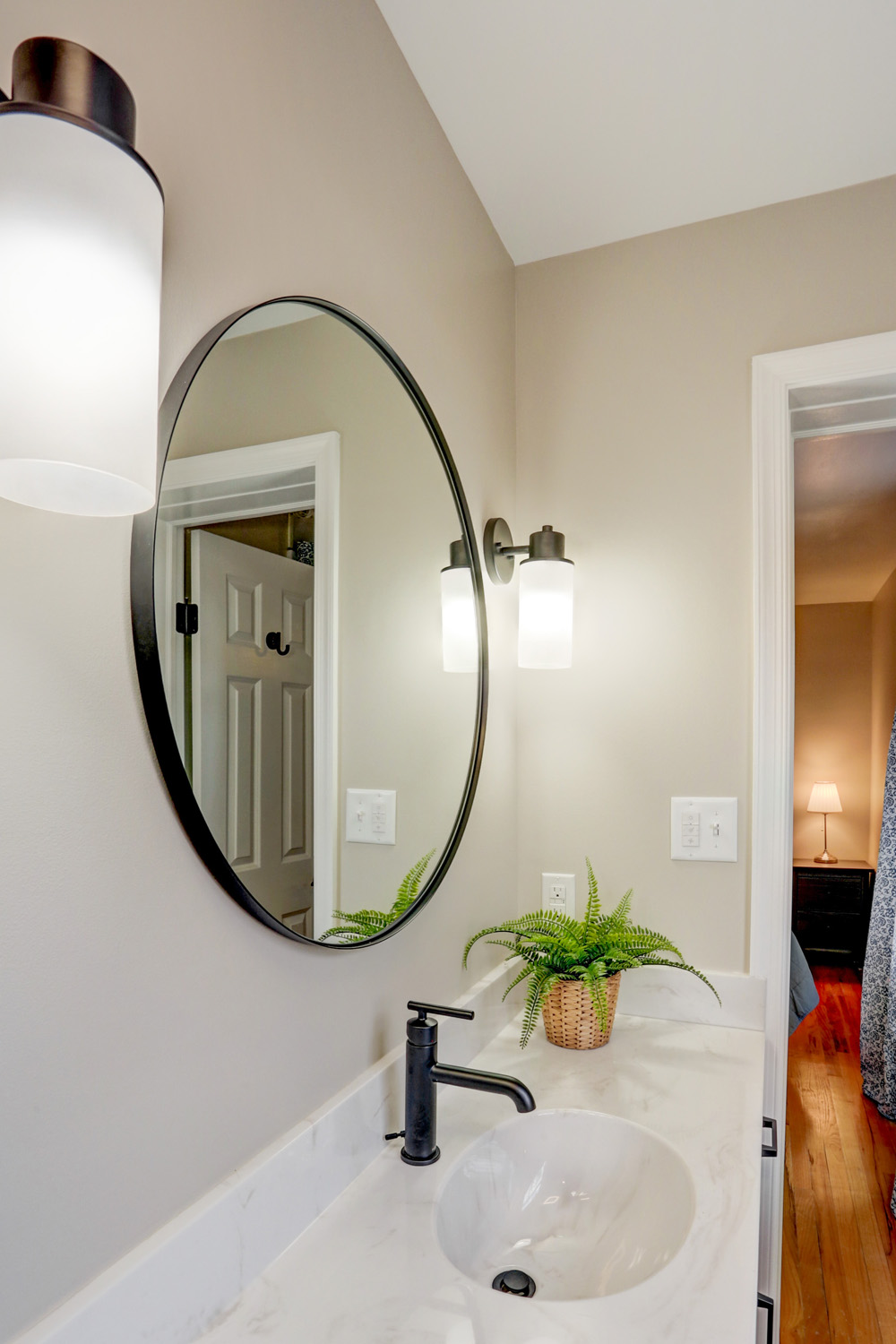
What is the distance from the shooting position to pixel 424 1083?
1.06 metres

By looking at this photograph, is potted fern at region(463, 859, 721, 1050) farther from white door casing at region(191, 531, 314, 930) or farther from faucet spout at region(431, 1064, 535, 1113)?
white door casing at region(191, 531, 314, 930)

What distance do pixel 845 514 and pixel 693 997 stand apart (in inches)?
124

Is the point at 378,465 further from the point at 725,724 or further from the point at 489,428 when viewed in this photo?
the point at 725,724

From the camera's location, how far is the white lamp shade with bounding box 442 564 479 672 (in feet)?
4.47

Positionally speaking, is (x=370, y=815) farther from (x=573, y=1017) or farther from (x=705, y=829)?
(x=705, y=829)

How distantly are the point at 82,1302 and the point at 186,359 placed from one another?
791 mm

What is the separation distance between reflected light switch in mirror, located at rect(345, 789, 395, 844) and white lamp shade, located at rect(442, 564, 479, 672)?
0.96 feet

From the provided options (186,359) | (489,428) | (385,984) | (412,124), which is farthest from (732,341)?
(385,984)

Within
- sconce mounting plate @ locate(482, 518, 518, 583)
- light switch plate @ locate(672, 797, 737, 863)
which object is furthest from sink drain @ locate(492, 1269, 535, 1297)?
sconce mounting plate @ locate(482, 518, 518, 583)

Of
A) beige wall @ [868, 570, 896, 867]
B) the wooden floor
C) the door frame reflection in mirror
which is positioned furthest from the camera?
beige wall @ [868, 570, 896, 867]

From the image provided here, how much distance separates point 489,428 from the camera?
5.40ft

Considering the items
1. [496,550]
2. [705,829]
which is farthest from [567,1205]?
[496,550]

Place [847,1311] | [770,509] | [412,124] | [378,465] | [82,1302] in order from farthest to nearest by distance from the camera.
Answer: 1. [847,1311]
2. [770,509]
3. [412,124]
4. [378,465]
5. [82,1302]

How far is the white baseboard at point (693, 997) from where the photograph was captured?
5.07 feet
